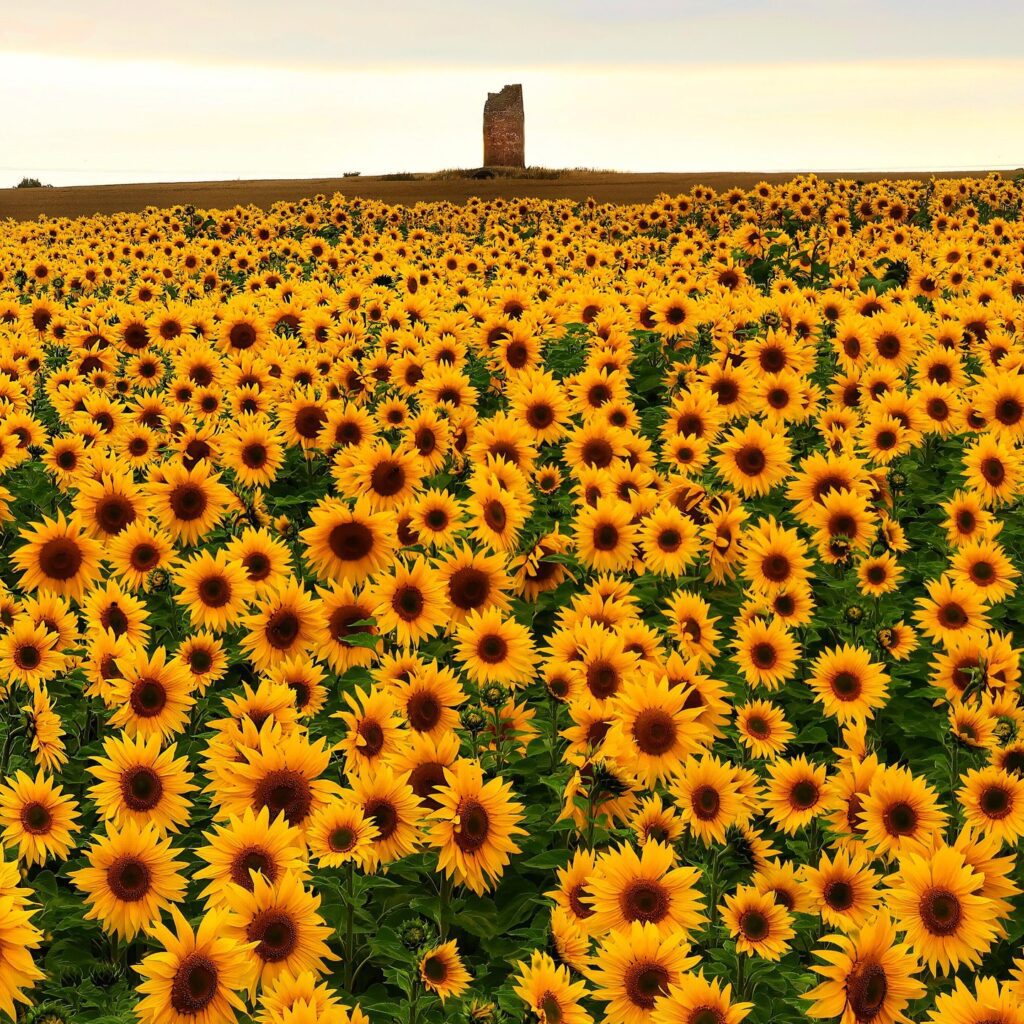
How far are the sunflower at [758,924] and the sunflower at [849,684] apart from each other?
2.09 metres

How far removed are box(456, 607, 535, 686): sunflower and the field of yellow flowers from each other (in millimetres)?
20

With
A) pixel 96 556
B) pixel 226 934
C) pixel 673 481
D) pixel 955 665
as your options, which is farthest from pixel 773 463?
pixel 226 934

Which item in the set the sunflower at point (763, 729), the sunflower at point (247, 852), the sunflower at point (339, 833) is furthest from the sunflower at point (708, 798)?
the sunflower at point (247, 852)

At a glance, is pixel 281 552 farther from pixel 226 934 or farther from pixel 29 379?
pixel 29 379

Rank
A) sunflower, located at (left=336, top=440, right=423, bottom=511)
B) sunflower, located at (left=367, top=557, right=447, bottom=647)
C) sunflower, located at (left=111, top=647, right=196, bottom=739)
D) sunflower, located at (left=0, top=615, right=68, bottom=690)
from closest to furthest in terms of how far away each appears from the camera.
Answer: sunflower, located at (left=111, top=647, right=196, bottom=739) < sunflower, located at (left=0, top=615, right=68, bottom=690) < sunflower, located at (left=367, top=557, right=447, bottom=647) < sunflower, located at (left=336, top=440, right=423, bottom=511)

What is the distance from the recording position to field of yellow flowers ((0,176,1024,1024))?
3.88m

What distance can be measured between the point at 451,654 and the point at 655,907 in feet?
10.5

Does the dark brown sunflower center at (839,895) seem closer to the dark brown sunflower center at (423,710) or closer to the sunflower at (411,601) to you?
the dark brown sunflower center at (423,710)

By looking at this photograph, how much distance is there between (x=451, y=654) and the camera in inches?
272

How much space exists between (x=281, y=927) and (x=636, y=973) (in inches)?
48.9

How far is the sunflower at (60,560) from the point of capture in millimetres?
7047

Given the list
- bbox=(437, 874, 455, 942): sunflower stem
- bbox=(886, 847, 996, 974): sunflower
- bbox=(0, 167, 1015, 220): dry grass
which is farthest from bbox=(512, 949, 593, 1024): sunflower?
bbox=(0, 167, 1015, 220): dry grass

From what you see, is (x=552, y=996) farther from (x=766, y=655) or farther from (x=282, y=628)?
(x=766, y=655)

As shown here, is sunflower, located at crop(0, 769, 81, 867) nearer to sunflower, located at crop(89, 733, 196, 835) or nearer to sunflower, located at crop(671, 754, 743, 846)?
sunflower, located at crop(89, 733, 196, 835)
